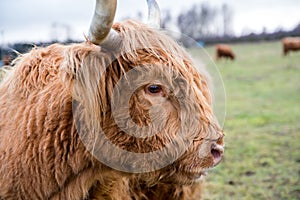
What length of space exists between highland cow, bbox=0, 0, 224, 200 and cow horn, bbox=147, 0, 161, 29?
27cm

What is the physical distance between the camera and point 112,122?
8.74ft

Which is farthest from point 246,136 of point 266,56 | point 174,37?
point 266,56

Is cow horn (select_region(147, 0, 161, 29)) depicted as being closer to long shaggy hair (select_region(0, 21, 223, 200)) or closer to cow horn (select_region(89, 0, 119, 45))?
long shaggy hair (select_region(0, 21, 223, 200))

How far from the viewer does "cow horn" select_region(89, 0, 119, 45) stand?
84.7 inches

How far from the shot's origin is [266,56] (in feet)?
95.9

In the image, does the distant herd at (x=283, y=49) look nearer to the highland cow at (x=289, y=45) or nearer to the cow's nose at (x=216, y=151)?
the highland cow at (x=289, y=45)

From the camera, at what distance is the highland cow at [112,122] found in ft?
8.52

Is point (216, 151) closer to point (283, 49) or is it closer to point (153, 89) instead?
point (153, 89)

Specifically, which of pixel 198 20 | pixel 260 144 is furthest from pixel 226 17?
pixel 260 144

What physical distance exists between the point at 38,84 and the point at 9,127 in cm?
32

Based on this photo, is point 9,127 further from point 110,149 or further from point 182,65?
point 182,65

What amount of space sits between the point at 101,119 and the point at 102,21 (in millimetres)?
662

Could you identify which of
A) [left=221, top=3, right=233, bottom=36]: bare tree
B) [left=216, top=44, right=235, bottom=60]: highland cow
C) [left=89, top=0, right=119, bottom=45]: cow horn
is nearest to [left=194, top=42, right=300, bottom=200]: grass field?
[left=89, top=0, right=119, bottom=45]: cow horn

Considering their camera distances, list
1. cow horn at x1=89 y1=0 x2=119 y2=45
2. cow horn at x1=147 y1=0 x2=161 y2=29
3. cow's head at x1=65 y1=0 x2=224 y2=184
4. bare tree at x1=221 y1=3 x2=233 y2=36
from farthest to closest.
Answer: bare tree at x1=221 y1=3 x2=233 y2=36, cow horn at x1=147 y1=0 x2=161 y2=29, cow's head at x1=65 y1=0 x2=224 y2=184, cow horn at x1=89 y1=0 x2=119 y2=45
